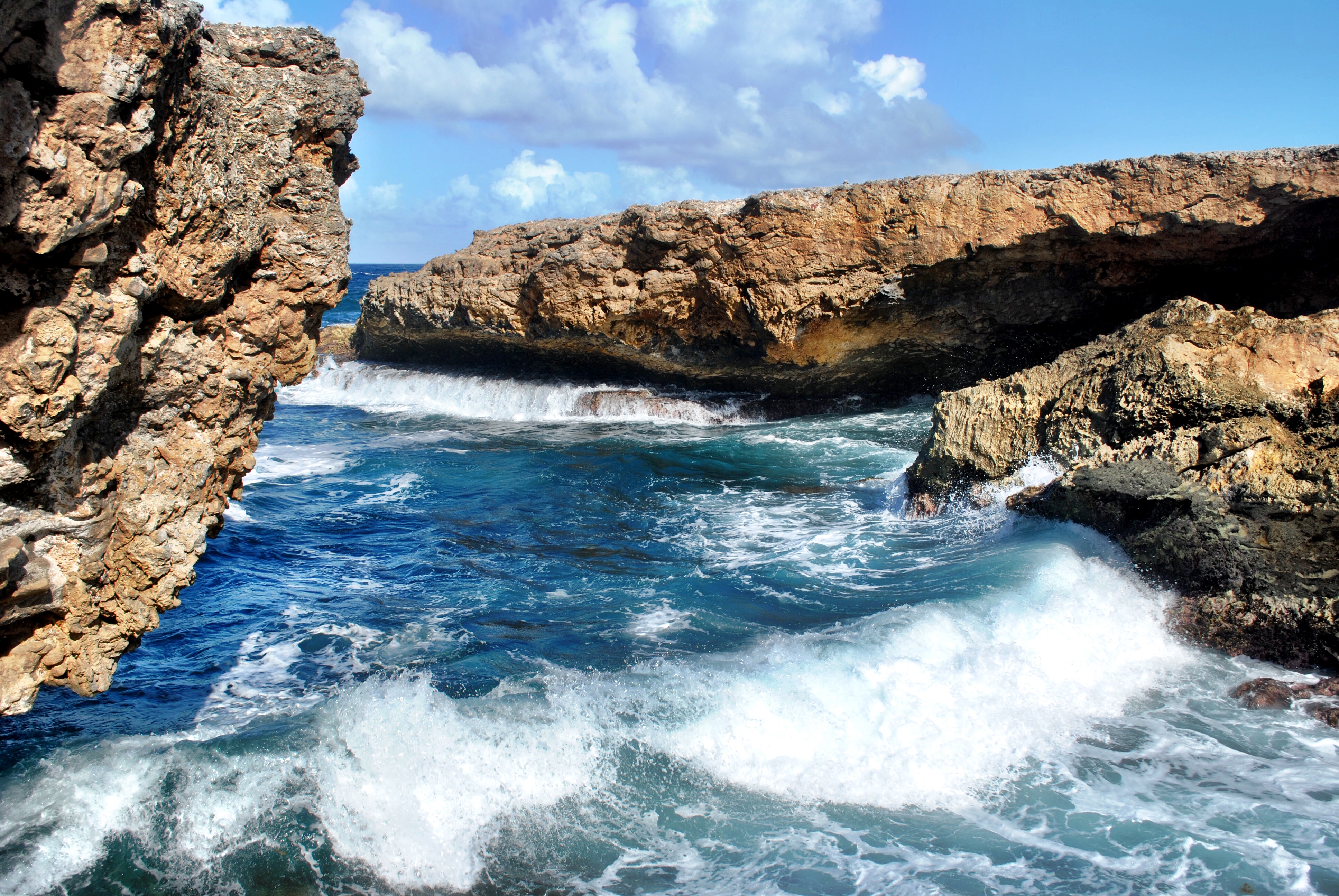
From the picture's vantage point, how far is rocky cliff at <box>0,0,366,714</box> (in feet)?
9.01

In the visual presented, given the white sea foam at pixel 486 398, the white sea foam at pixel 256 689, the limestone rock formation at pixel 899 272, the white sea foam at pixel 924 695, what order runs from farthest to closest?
1. the white sea foam at pixel 486 398
2. the limestone rock formation at pixel 899 272
3. the white sea foam at pixel 256 689
4. the white sea foam at pixel 924 695

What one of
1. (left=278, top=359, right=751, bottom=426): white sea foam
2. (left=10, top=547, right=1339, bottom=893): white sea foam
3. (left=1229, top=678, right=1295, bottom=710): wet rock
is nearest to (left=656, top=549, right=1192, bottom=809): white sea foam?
(left=10, top=547, right=1339, bottom=893): white sea foam

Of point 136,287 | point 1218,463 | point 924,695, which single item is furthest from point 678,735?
point 1218,463

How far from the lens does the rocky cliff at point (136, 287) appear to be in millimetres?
2746

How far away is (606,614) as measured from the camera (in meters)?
6.75

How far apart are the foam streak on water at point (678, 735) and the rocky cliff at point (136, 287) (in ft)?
4.11

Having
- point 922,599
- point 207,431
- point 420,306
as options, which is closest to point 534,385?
point 420,306

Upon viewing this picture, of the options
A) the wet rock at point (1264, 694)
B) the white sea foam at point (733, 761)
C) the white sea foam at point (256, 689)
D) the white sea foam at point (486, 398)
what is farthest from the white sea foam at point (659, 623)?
the white sea foam at point (486, 398)

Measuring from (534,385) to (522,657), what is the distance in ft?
43.2

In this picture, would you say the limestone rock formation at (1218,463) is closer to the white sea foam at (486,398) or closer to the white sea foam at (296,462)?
the white sea foam at (486,398)

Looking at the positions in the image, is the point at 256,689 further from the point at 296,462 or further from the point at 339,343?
the point at 339,343

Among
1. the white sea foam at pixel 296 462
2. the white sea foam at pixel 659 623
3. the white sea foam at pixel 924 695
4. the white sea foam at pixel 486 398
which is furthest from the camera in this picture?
the white sea foam at pixel 486 398

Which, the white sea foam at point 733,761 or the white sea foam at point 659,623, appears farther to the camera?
the white sea foam at point 659,623

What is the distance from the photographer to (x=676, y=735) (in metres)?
4.80
